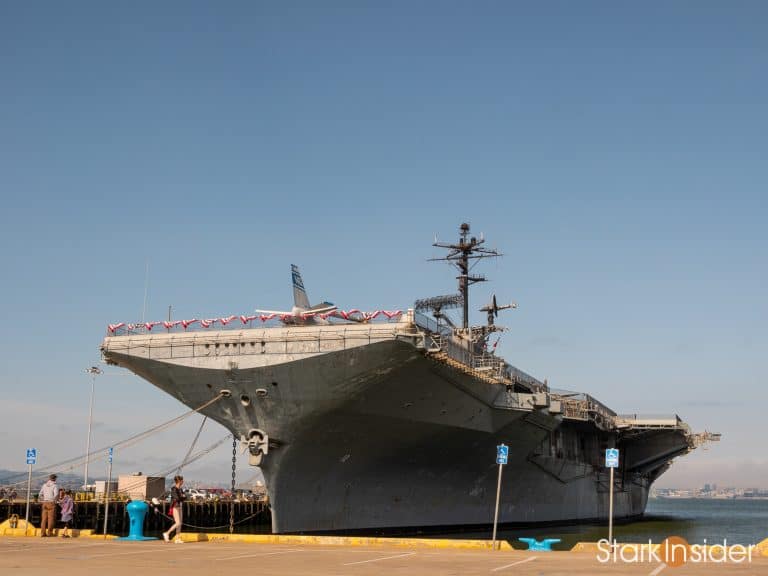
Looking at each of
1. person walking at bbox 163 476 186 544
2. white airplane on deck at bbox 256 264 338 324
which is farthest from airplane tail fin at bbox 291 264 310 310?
person walking at bbox 163 476 186 544

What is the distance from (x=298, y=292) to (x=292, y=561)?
48.1ft

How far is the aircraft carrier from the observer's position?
21578 mm

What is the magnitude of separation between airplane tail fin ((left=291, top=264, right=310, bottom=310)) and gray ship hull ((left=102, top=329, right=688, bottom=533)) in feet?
12.4

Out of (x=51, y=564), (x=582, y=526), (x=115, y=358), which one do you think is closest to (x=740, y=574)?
(x=51, y=564)

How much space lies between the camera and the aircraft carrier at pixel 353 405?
70.8ft

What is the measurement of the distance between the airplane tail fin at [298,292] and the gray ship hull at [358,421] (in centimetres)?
377

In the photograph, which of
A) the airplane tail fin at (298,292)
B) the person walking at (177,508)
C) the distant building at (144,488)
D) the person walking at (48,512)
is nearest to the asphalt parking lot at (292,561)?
the person walking at (177,508)

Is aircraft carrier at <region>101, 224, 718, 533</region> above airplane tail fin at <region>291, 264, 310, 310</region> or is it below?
below

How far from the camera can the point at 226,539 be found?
16328mm

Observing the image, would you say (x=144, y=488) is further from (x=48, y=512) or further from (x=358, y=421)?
(x=48, y=512)

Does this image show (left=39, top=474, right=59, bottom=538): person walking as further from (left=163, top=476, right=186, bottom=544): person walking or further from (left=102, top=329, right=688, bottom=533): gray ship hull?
(left=102, top=329, right=688, bottom=533): gray ship hull

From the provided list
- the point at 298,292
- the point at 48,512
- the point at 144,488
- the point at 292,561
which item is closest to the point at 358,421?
the point at 298,292

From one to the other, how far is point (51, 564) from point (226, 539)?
5.75 metres

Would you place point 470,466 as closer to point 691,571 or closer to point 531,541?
point 531,541
